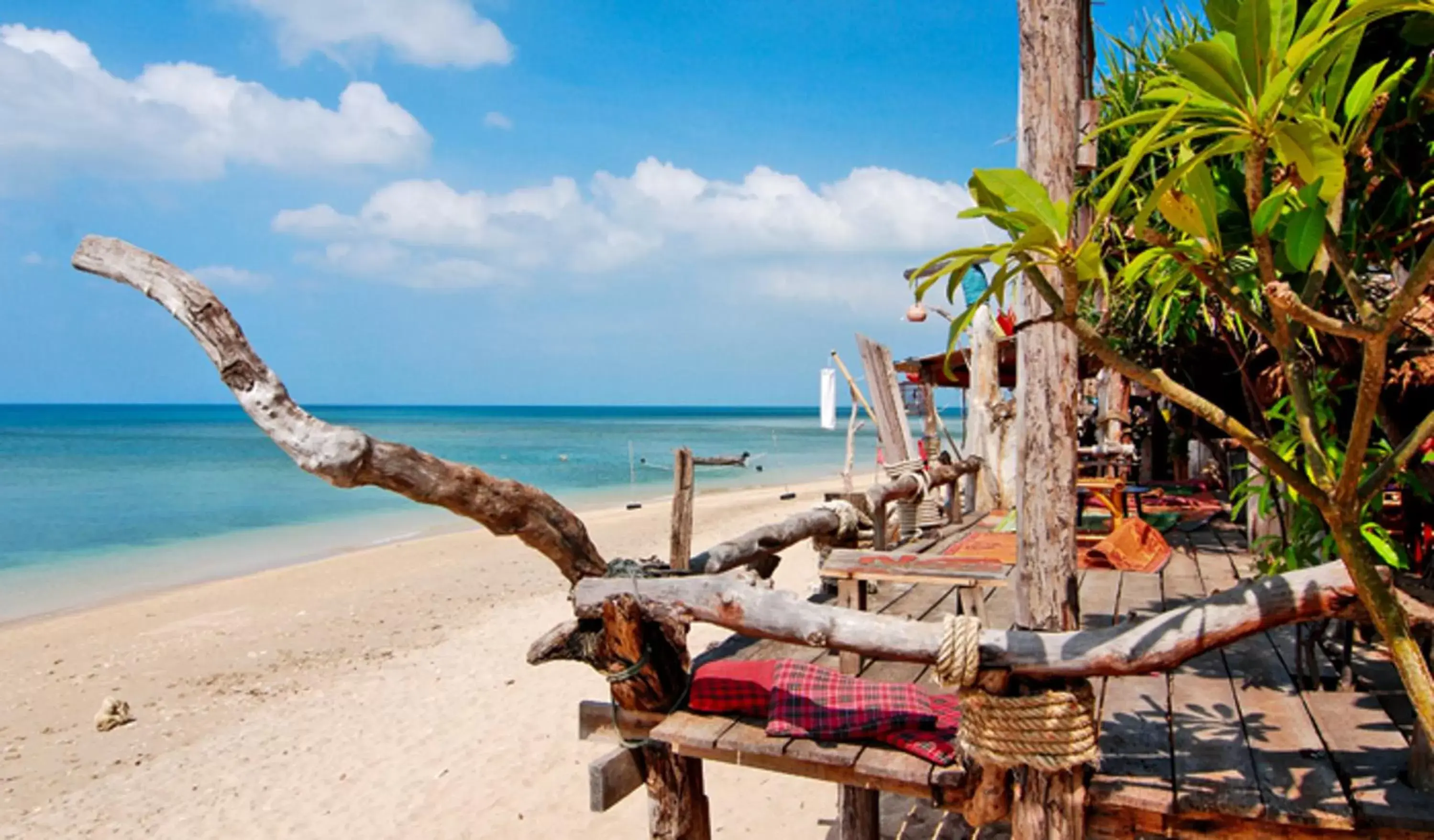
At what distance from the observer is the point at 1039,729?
8.74 ft

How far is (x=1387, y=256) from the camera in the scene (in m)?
2.71

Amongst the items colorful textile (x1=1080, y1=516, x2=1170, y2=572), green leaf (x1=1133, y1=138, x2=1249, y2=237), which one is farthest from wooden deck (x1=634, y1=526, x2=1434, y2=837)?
green leaf (x1=1133, y1=138, x2=1249, y2=237)

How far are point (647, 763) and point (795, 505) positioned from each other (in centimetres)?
2049

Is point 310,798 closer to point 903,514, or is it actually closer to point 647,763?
point 647,763

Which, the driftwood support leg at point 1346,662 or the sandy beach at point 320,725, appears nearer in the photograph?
the driftwood support leg at point 1346,662

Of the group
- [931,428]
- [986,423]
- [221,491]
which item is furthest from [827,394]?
[221,491]

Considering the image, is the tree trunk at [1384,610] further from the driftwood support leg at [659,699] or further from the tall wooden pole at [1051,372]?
the driftwood support leg at [659,699]

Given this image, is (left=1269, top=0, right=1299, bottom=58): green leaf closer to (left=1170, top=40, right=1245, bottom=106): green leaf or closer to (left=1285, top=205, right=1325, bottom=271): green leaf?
(left=1170, top=40, right=1245, bottom=106): green leaf

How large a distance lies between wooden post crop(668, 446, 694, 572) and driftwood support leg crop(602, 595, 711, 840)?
97cm

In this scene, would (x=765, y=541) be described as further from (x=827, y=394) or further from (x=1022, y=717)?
(x=827, y=394)

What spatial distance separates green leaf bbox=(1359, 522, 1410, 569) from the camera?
304 centimetres

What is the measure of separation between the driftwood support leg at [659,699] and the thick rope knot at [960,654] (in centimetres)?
116

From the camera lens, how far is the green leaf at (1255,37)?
4.11 ft

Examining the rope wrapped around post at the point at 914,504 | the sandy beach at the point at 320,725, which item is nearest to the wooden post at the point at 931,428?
the sandy beach at the point at 320,725
